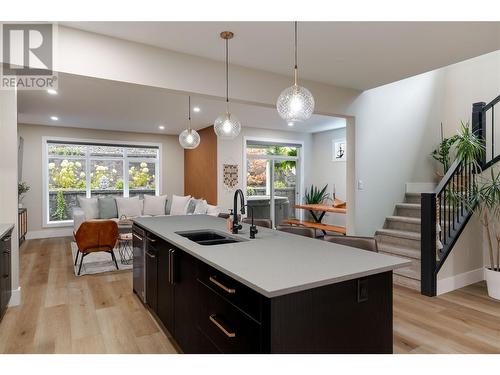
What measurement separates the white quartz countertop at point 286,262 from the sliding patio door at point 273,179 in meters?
5.24

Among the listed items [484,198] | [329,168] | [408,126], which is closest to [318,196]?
[329,168]

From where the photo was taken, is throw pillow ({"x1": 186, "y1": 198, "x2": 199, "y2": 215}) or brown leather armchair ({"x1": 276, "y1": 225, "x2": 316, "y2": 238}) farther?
throw pillow ({"x1": 186, "y1": 198, "x2": 199, "y2": 215})

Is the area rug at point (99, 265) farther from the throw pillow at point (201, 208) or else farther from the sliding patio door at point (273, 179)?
the sliding patio door at point (273, 179)

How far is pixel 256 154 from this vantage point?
7.66m

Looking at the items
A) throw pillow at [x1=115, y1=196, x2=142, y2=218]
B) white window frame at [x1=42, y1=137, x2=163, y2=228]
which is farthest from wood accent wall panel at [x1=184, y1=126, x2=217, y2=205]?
throw pillow at [x1=115, y1=196, x2=142, y2=218]

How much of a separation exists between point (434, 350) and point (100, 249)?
13.2ft

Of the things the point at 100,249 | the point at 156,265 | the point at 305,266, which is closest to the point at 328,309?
the point at 305,266

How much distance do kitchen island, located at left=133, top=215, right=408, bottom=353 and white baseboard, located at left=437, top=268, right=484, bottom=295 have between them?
226 cm

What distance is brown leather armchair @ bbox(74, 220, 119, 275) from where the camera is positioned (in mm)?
4190

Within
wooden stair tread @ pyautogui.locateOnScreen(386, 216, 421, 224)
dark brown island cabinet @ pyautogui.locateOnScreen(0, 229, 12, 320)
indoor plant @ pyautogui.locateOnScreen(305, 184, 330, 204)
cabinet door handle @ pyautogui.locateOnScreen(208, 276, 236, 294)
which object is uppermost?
indoor plant @ pyautogui.locateOnScreen(305, 184, 330, 204)

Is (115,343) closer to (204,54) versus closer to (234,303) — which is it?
(234,303)

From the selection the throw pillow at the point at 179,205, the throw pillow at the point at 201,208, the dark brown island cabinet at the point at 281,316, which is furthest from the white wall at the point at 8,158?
the throw pillow at the point at 179,205

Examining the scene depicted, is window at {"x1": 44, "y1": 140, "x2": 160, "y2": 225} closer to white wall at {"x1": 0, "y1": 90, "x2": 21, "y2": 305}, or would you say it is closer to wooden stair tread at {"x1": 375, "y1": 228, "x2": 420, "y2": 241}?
white wall at {"x1": 0, "y1": 90, "x2": 21, "y2": 305}

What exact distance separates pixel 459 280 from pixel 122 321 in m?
3.82
